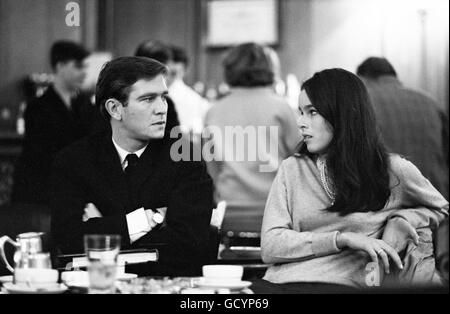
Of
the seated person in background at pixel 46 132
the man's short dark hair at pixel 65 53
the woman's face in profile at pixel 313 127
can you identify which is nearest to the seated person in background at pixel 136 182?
the woman's face in profile at pixel 313 127

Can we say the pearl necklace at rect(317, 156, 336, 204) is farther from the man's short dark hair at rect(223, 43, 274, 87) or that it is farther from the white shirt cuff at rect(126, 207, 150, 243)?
the man's short dark hair at rect(223, 43, 274, 87)

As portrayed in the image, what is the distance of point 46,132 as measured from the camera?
3357 millimetres

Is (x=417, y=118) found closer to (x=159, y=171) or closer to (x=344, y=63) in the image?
(x=159, y=171)

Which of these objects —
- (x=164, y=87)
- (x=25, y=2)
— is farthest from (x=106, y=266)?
(x=25, y=2)

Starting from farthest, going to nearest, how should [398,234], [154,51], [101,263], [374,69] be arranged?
[154,51] < [374,69] < [398,234] < [101,263]

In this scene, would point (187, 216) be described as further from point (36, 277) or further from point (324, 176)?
point (36, 277)

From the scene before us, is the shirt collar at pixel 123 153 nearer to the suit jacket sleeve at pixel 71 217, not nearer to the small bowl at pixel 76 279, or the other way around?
the suit jacket sleeve at pixel 71 217

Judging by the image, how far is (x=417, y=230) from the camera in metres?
2.17

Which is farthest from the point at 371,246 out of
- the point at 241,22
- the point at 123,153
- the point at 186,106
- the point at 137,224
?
the point at 241,22

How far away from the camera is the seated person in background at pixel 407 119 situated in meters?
3.07

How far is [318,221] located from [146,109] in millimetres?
538

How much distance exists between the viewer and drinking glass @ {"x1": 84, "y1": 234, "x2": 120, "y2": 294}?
1.51 m

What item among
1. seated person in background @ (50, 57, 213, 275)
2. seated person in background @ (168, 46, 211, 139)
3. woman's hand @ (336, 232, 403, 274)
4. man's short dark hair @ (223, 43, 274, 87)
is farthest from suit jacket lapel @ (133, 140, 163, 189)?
seated person in background @ (168, 46, 211, 139)

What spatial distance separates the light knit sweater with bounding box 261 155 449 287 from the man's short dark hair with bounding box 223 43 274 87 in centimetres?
123
